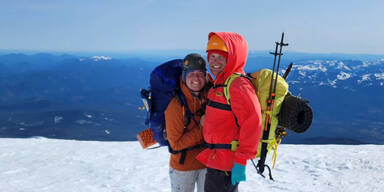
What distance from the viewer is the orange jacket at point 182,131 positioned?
3.30 meters

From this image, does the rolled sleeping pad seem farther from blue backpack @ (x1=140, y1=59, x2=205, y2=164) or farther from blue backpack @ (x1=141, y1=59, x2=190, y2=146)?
blue backpack @ (x1=141, y1=59, x2=190, y2=146)

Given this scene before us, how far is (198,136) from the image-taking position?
345 centimetres

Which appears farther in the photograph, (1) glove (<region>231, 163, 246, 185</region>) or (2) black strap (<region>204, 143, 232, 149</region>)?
(2) black strap (<region>204, 143, 232, 149</region>)

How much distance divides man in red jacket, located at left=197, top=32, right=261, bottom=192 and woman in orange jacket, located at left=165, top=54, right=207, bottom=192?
225mm

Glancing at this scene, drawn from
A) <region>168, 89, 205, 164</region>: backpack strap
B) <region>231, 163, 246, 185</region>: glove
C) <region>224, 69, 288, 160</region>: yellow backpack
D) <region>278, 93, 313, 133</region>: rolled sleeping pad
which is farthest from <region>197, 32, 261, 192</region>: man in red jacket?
<region>278, 93, 313, 133</region>: rolled sleeping pad

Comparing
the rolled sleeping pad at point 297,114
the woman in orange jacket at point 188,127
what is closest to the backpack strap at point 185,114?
the woman in orange jacket at point 188,127

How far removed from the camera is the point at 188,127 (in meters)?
3.46

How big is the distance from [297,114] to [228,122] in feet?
2.59

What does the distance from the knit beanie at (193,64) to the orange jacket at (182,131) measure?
223mm

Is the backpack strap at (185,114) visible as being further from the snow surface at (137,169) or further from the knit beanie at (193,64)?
the snow surface at (137,169)

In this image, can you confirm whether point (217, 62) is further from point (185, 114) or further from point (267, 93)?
point (185, 114)

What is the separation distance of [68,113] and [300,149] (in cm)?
21482

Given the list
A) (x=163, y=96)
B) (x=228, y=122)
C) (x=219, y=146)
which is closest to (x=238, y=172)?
(x=219, y=146)

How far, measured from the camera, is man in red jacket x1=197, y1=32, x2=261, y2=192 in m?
2.74
